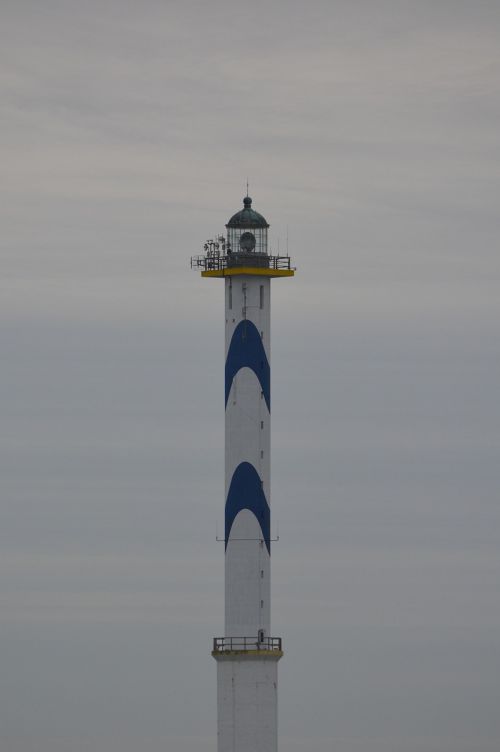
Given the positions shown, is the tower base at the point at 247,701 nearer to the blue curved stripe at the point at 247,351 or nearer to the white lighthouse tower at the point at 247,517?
the white lighthouse tower at the point at 247,517

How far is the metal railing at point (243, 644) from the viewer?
15238 cm

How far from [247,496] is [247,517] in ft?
3.42

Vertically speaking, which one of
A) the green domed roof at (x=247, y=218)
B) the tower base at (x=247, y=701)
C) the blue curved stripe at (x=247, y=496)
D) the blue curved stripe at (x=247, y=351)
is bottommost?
the tower base at (x=247, y=701)

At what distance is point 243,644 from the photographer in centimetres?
15250

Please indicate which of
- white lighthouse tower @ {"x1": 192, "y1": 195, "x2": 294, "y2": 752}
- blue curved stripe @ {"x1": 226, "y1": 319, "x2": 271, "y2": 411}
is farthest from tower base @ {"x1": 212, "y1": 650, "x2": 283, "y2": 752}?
blue curved stripe @ {"x1": 226, "y1": 319, "x2": 271, "y2": 411}

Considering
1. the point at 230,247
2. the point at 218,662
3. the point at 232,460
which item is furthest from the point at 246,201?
the point at 218,662

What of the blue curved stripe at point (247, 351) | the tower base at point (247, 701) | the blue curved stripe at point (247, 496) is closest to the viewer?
the tower base at point (247, 701)

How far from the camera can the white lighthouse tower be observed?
152 metres

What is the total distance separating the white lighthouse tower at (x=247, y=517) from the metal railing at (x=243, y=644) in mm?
49

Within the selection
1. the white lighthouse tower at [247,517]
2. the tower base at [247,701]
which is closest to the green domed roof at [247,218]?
the white lighthouse tower at [247,517]

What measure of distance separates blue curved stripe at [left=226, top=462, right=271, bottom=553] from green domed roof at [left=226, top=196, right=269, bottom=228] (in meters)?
12.3

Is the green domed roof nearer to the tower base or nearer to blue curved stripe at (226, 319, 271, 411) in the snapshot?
blue curved stripe at (226, 319, 271, 411)

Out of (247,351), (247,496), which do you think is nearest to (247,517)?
(247,496)

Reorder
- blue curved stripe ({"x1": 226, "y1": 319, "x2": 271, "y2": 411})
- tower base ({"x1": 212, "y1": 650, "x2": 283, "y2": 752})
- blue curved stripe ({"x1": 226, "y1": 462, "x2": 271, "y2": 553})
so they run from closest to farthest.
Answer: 1. tower base ({"x1": 212, "y1": 650, "x2": 283, "y2": 752})
2. blue curved stripe ({"x1": 226, "y1": 462, "x2": 271, "y2": 553})
3. blue curved stripe ({"x1": 226, "y1": 319, "x2": 271, "y2": 411})
